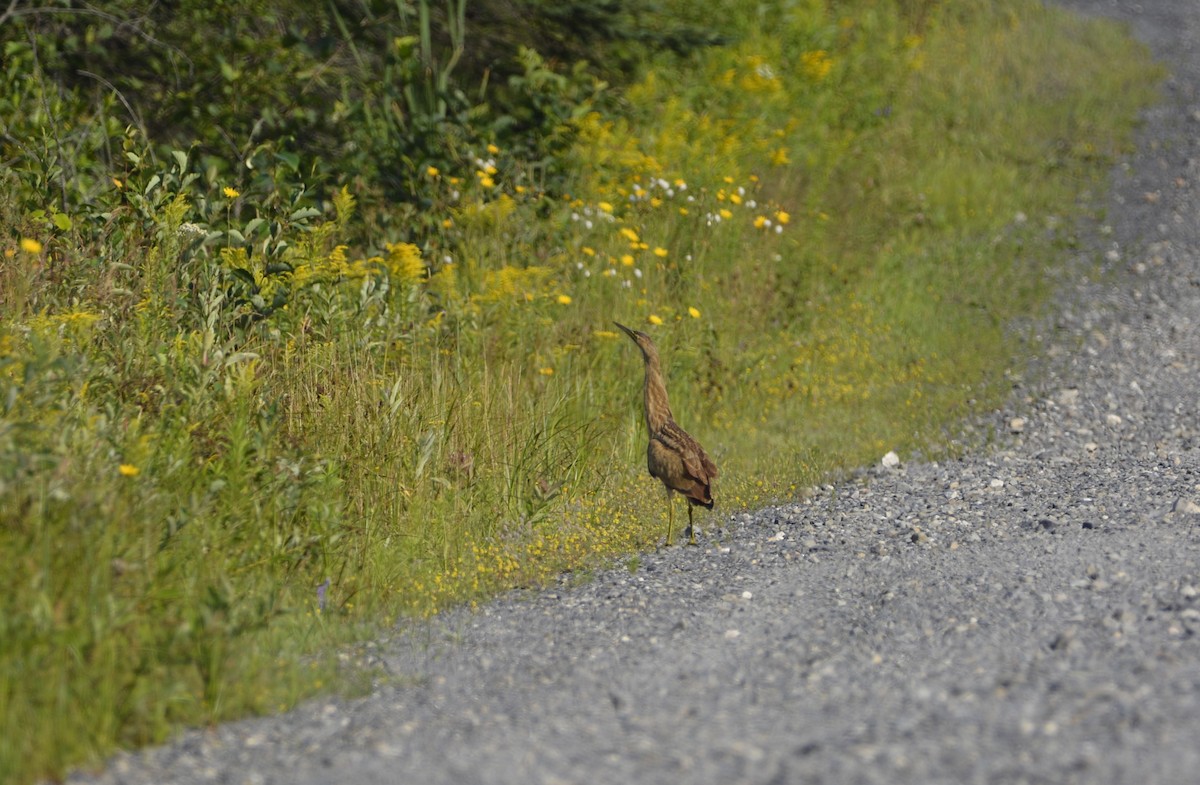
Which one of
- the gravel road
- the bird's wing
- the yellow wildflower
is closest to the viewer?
the gravel road

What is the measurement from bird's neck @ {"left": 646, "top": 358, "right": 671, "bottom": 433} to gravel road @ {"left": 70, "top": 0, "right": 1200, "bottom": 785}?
0.70m

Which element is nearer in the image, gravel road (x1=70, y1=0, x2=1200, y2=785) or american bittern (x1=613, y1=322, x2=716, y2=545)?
gravel road (x1=70, y1=0, x2=1200, y2=785)

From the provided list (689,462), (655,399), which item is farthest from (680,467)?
(655,399)

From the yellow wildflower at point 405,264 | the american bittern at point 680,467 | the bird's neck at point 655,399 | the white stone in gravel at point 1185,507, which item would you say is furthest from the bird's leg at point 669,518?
the white stone in gravel at point 1185,507

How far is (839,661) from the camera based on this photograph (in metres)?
5.08

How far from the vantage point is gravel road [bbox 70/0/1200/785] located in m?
4.17

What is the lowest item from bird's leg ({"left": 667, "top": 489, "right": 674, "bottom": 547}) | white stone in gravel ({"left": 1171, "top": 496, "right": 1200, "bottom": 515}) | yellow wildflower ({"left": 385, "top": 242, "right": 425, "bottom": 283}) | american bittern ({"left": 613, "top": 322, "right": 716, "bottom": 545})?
bird's leg ({"left": 667, "top": 489, "right": 674, "bottom": 547})

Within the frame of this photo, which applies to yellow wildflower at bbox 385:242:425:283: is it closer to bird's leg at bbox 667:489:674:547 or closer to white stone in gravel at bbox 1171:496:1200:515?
bird's leg at bbox 667:489:674:547

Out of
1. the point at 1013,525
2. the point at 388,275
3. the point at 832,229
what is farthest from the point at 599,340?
the point at 832,229

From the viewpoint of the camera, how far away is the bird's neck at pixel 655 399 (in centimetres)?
771

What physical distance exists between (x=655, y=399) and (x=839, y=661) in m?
2.96

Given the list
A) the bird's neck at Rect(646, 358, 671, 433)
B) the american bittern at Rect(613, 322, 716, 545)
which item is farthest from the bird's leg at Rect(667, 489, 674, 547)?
the bird's neck at Rect(646, 358, 671, 433)

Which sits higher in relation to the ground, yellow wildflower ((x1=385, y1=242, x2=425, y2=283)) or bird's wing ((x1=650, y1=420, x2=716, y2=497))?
yellow wildflower ((x1=385, y1=242, x2=425, y2=283))

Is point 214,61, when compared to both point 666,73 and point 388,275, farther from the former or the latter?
point 666,73
